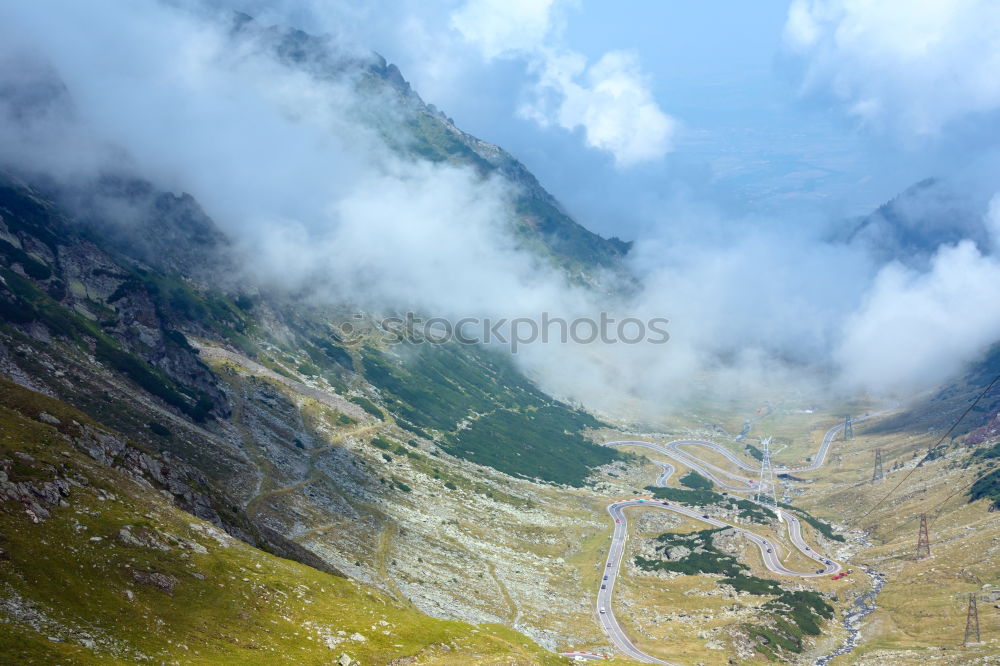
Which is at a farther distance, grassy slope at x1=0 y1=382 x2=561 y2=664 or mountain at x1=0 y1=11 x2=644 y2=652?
mountain at x1=0 y1=11 x2=644 y2=652

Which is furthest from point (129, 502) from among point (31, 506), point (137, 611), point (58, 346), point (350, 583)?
point (58, 346)

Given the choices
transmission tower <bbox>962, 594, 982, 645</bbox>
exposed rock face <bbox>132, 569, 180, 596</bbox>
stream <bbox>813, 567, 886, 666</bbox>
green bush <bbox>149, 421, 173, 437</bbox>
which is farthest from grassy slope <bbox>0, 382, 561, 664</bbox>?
transmission tower <bbox>962, 594, 982, 645</bbox>

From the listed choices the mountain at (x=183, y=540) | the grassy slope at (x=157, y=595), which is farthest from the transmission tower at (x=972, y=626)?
A: the grassy slope at (x=157, y=595)

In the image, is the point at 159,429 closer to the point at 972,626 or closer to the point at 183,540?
the point at 183,540

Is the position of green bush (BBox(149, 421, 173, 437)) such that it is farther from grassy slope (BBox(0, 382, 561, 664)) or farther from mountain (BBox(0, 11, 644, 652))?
grassy slope (BBox(0, 382, 561, 664))

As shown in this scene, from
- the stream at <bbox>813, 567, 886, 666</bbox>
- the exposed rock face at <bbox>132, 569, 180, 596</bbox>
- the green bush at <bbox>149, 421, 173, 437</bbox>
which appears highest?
the stream at <bbox>813, 567, 886, 666</bbox>

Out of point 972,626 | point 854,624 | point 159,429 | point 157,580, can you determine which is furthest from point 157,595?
point 854,624
